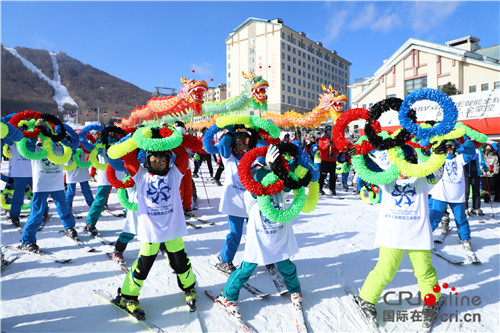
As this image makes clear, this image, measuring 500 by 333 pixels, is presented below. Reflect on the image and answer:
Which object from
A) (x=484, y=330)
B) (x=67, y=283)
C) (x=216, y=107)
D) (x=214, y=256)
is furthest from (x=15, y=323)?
(x=216, y=107)

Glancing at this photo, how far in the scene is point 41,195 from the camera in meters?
4.10

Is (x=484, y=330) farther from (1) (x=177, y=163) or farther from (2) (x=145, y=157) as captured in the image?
(2) (x=145, y=157)

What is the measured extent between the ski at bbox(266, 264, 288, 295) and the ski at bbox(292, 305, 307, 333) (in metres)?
0.30

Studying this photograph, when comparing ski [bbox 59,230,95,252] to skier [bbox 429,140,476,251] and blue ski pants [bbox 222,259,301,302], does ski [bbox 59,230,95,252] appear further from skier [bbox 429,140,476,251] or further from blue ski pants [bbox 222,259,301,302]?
skier [bbox 429,140,476,251]

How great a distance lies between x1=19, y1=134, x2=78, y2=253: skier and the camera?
396 centimetres

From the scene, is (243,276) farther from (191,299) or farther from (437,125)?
(437,125)

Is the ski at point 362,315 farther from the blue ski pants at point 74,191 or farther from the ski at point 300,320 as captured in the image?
the blue ski pants at point 74,191

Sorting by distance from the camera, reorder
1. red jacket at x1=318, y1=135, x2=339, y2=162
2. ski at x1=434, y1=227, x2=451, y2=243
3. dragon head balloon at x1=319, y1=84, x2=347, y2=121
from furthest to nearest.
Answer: dragon head balloon at x1=319, y1=84, x2=347, y2=121, red jacket at x1=318, y1=135, x2=339, y2=162, ski at x1=434, y1=227, x2=451, y2=243

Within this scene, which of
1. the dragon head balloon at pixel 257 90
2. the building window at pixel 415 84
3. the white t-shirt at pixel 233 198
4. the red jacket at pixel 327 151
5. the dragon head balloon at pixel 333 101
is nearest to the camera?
the white t-shirt at pixel 233 198

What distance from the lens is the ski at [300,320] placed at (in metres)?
2.47

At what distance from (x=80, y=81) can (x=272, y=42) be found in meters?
81.8

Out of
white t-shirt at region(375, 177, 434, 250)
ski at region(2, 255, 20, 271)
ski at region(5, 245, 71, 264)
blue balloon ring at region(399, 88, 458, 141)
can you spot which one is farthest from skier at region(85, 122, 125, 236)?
blue balloon ring at region(399, 88, 458, 141)

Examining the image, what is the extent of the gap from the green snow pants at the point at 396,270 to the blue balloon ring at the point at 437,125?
1086 millimetres

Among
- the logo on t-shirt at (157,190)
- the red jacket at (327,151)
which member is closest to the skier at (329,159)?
the red jacket at (327,151)
